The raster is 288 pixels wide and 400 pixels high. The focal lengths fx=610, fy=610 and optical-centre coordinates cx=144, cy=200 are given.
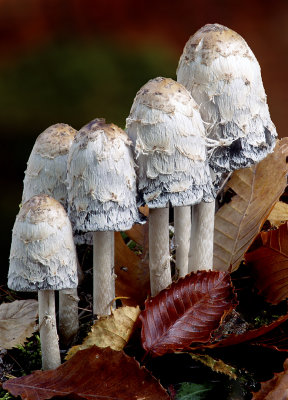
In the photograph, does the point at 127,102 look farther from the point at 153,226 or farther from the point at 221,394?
the point at 221,394

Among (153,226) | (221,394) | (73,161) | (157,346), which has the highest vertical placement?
(73,161)

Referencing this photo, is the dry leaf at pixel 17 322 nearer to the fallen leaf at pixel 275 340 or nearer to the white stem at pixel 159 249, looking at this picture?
the white stem at pixel 159 249

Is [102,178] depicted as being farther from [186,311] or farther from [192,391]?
[192,391]

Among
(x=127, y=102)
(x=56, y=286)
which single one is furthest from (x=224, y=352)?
(x=127, y=102)

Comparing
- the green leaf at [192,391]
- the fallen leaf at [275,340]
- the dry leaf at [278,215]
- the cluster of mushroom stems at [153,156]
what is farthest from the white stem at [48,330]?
the dry leaf at [278,215]

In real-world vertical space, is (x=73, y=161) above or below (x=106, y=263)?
above

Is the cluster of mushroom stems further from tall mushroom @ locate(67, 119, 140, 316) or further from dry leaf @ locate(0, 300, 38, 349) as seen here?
dry leaf @ locate(0, 300, 38, 349)

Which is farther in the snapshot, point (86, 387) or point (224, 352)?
point (224, 352)

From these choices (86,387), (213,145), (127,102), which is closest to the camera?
(86,387)

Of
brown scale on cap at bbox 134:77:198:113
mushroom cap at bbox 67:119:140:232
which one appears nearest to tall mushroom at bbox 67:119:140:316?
A: mushroom cap at bbox 67:119:140:232
